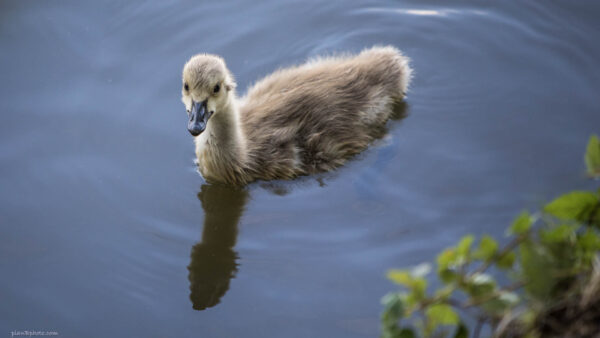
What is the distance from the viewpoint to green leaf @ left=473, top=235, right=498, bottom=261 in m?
1.45

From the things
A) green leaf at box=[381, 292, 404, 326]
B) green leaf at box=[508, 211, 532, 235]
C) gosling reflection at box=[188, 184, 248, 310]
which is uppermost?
gosling reflection at box=[188, 184, 248, 310]

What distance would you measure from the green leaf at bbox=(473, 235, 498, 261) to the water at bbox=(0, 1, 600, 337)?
189 cm

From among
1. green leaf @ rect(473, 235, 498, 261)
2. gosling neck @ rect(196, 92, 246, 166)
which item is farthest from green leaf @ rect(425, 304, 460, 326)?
gosling neck @ rect(196, 92, 246, 166)

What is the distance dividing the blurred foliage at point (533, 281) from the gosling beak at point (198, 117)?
2.33 metres

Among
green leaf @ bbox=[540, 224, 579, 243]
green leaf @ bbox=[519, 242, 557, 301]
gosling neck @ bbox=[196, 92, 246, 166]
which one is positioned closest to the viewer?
green leaf @ bbox=[519, 242, 557, 301]

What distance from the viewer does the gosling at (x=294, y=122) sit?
4191 mm

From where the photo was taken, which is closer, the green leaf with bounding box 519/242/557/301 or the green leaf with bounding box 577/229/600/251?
the green leaf with bounding box 519/242/557/301

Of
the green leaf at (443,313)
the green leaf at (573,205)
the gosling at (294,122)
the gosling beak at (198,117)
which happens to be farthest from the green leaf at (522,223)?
the gosling at (294,122)

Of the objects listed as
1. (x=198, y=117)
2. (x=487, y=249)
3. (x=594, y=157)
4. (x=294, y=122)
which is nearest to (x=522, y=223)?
(x=487, y=249)

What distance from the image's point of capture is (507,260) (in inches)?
59.3

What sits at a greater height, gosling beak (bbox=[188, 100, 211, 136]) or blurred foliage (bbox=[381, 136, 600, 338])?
gosling beak (bbox=[188, 100, 211, 136])

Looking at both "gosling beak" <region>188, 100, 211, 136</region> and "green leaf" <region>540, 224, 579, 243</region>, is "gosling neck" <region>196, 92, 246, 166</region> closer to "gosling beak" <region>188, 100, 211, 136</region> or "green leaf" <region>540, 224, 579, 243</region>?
"gosling beak" <region>188, 100, 211, 136</region>

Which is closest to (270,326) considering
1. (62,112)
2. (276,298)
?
(276,298)

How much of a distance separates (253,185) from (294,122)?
507 mm
